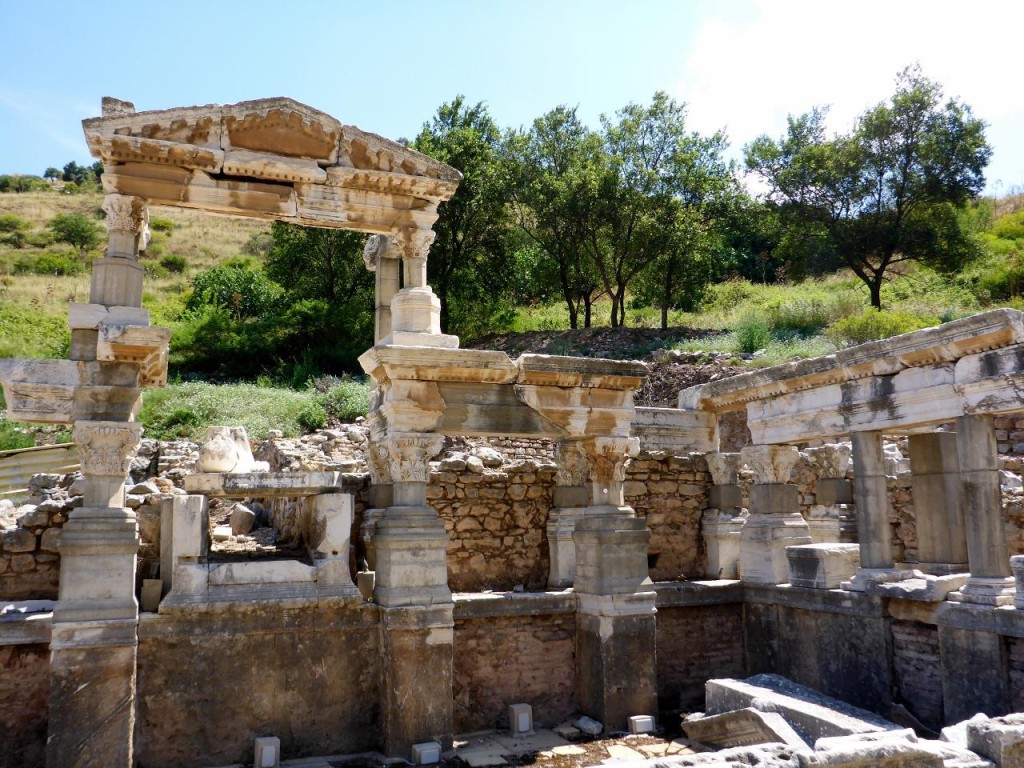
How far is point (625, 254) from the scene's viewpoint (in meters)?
26.8

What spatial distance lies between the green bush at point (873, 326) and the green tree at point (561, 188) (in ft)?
28.7

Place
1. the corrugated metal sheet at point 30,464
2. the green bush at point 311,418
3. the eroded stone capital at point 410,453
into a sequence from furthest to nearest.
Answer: the green bush at point 311,418 → the corrugated metal sheet at point 30,464 → the eroded stone capital at point 410,453

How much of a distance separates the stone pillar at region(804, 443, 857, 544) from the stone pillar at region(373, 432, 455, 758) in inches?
237

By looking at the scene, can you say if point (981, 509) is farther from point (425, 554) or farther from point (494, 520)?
point (425, 554)

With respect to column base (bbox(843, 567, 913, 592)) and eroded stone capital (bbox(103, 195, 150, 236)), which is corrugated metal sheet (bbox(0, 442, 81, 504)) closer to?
eroded stone capital (bbox(103, 195, 150, 236))

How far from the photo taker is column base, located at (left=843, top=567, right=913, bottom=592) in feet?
29.7

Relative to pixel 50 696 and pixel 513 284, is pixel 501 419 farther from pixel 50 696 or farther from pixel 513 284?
pixel 513 284

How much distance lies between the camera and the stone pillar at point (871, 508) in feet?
30.8

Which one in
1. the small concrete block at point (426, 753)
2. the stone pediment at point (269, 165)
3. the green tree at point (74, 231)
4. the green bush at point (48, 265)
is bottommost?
the small concrete block at point (426, 753)

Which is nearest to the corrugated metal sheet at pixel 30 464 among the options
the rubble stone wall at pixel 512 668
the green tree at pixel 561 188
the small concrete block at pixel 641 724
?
the rubble stone wall at pixel 512 668

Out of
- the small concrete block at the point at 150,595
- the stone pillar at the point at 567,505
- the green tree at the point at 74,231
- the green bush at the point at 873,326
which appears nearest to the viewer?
the small concrete block at the point at 150,595

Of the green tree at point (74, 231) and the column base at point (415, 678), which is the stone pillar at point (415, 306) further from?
the green tree at point (74, 231)

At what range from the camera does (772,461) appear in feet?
35.3

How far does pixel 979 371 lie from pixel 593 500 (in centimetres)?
413
